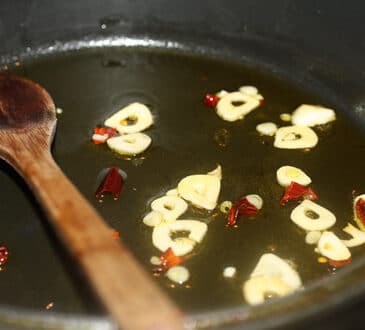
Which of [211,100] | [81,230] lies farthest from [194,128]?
[81,230]

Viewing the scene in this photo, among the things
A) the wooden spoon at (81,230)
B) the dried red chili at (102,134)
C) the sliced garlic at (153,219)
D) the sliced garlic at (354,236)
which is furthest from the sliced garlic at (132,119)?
the sliced garlic at (354,236)

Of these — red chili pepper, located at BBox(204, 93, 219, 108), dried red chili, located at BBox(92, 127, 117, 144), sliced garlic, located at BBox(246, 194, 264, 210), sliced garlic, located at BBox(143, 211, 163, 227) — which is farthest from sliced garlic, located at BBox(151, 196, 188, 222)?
red chili pepper, located at BBox(204, 93, 219, 108)

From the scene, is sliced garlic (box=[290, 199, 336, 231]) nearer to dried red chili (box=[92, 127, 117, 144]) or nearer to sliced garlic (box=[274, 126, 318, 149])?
sliced garlic (box=[274, 126, 318, 149])

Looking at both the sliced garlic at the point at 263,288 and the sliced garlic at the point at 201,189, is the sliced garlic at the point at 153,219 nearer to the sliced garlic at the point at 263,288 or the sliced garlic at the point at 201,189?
the sliced garlic at the point at 201,189

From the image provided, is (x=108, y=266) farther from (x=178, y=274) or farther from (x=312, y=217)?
(x=312, y=217)

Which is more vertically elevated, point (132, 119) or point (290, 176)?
point (132, 119)

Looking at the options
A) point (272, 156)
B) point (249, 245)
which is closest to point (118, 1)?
point (272, 156)

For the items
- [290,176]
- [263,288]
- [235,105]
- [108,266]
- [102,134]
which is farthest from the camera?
[235,105]
